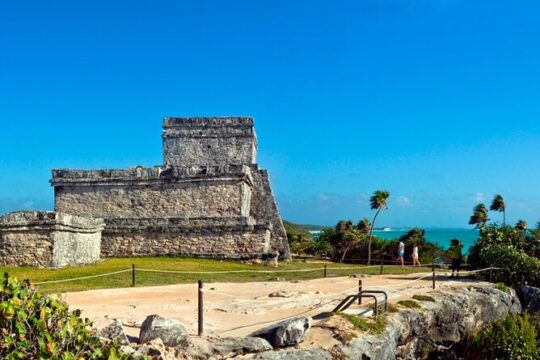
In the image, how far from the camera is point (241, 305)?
32.9 ft

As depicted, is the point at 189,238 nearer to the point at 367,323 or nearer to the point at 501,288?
the point at 501,288

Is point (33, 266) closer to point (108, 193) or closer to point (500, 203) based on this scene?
point (108, 193)

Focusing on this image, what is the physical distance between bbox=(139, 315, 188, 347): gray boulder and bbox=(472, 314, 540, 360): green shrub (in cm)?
735

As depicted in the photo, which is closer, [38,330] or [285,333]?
[38,330]

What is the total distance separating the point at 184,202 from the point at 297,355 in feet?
44.7

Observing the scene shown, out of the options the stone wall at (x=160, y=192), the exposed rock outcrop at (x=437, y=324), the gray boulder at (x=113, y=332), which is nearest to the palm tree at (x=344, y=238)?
the stone wall at (x=160, y=192)

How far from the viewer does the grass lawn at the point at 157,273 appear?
12023 mm

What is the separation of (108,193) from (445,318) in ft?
45.4

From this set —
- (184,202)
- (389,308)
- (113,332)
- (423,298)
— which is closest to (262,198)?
(184,202)

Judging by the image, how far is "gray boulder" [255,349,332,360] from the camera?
21.4 feet

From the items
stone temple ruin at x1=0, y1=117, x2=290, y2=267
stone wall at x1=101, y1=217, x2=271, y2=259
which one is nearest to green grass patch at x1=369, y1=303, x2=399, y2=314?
stone temple ruin at x1=0, y1=117, x2=290, y2=267

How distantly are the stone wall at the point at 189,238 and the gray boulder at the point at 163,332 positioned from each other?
11.7 meters

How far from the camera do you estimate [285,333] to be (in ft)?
23.0

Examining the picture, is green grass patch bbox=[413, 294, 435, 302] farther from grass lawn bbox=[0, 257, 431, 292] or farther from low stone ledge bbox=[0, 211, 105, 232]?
low stone ledge bbox=[0, 211, 105, 232]
